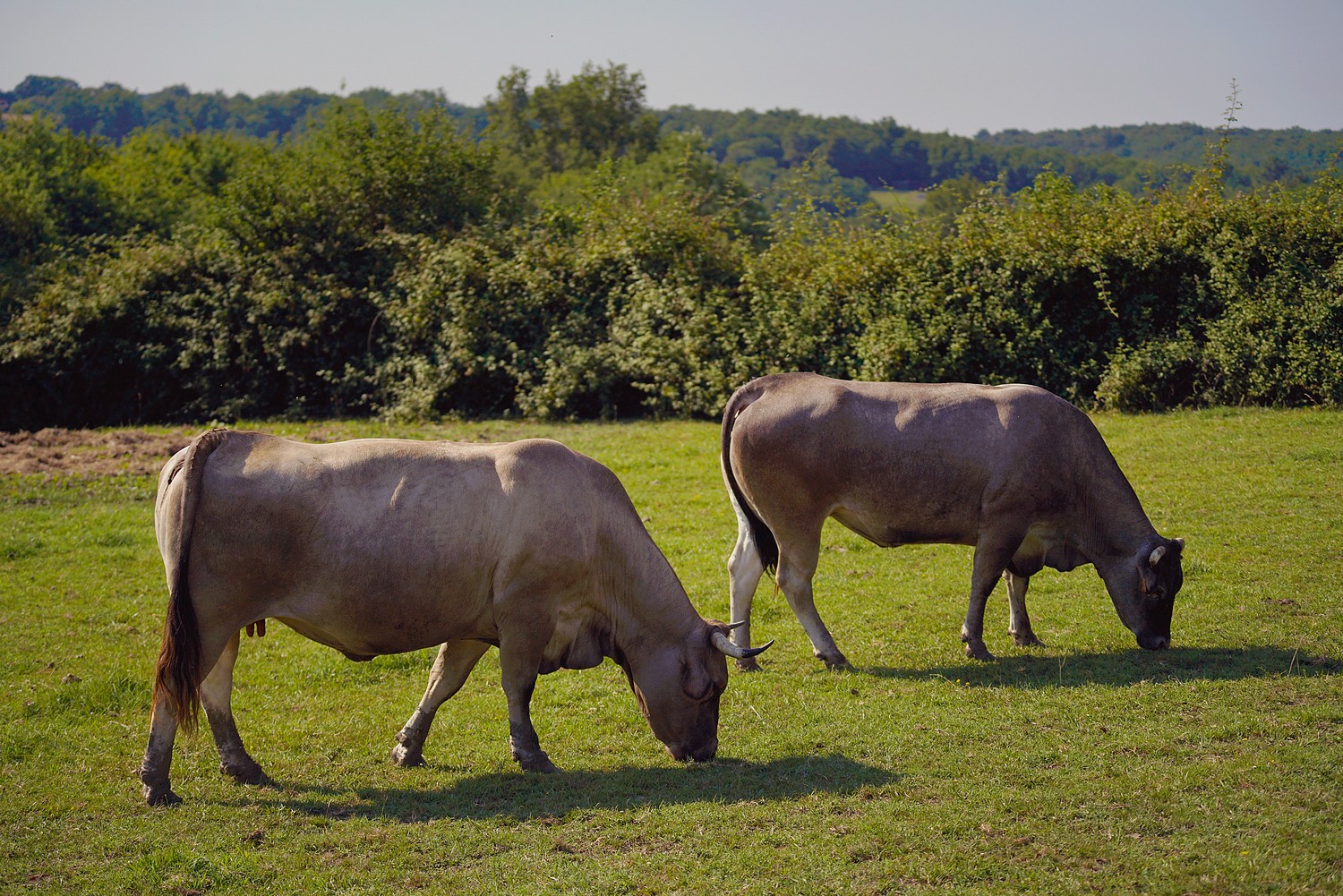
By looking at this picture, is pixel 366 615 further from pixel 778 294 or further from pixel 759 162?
pixel 759 162

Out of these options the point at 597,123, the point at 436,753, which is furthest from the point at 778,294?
the point at 597,123

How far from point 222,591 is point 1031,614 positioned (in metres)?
7.16

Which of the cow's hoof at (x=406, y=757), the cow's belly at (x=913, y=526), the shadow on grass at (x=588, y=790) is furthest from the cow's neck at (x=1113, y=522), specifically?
the cow's hoof at (x=406, y=757)

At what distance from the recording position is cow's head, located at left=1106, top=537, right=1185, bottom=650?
9422 millimetres

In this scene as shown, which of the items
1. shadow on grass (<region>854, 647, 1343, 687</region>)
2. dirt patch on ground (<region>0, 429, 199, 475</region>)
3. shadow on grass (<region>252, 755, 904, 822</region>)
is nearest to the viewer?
shadow on grass (<region>252, 755, 904, 822</region>)

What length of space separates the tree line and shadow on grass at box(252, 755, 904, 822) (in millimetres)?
14036

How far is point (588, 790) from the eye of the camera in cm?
709

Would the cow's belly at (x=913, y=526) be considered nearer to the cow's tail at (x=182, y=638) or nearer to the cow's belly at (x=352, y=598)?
the cow's belly at (x=352, y=598)

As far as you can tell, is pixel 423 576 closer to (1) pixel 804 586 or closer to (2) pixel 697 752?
(2) pixel 697 752

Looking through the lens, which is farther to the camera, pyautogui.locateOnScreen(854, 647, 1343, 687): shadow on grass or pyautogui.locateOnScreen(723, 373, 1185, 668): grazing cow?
pyautogui.locateOnScreen(723, 373, 1185, 668): grazing cow

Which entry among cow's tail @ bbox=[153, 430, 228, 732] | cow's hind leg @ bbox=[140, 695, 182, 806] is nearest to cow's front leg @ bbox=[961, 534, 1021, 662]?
cow's tail @ bbox=[153, 430, 228, 732]

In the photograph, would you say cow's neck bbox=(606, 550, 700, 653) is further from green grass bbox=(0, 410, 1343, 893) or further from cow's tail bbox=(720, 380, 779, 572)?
cow's tail bbox=(720, 380, 779, 572)

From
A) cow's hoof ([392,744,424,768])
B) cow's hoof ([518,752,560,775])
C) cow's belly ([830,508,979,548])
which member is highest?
cow's belly ([830,508,979,548])

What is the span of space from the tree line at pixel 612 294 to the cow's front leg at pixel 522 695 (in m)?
14.1
